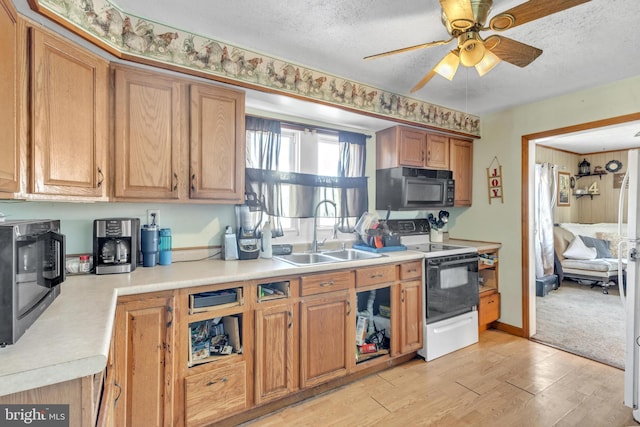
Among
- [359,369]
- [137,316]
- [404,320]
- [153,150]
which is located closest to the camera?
[137,316]

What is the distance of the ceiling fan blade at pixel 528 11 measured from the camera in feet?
4.40

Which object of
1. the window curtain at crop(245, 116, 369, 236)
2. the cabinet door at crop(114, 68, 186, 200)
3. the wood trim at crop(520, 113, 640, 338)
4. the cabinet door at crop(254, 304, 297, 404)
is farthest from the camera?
the wood trim at crop(520, 113, 640, 338)

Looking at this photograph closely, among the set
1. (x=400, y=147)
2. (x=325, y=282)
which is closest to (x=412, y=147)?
(x=400, y=147)

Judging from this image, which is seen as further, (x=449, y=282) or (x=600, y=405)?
(x=449, y=282)

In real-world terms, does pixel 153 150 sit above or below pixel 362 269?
above

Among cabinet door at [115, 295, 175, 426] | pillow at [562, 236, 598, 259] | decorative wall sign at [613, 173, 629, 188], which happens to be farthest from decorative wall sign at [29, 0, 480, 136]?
decorative wall sign at [613, 173, 629, 188]

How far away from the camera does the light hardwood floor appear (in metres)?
1.98

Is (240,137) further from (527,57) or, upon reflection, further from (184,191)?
(527,57)

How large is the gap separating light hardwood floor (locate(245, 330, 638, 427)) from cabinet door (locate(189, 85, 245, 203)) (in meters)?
1.54

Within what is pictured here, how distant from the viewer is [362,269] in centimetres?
240

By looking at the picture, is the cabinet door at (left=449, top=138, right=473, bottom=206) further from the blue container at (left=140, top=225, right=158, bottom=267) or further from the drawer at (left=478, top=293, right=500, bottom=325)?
the blue container at (left=140, top=225, right=158, bottom=267)

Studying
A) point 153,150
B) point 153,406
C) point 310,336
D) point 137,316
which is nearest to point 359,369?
point 310,336

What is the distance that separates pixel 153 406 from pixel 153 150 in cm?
146

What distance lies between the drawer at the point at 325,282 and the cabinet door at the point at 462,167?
1996 mm
